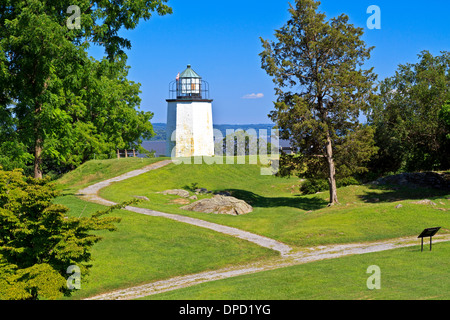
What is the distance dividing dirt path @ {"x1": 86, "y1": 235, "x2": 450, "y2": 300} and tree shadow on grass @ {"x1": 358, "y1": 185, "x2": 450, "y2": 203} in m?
15.7

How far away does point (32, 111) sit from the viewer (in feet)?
75.2

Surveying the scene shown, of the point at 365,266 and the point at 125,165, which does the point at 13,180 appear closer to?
the point at 365,266

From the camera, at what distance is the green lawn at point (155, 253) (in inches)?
805

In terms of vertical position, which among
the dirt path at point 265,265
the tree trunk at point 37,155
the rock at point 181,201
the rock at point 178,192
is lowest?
the dirt path at point 265,265

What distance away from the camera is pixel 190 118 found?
178 ft

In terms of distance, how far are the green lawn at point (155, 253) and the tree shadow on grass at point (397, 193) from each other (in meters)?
19.9

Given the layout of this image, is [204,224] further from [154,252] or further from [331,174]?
[331,174]

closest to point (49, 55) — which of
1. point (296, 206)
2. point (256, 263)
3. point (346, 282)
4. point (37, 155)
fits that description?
point (37, 155)

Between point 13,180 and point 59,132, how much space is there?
9.12 metres

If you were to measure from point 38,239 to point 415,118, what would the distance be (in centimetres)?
4286

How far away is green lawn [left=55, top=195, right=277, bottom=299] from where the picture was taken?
20438 millimetres

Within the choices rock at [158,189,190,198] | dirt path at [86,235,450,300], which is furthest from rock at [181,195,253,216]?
dirt path at [86,235,450,300]

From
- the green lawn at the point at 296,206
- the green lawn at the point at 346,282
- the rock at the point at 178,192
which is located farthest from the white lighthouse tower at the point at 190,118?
the green lawn at the point at 346,282

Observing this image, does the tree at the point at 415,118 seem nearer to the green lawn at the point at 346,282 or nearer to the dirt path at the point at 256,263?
the dirt path at the point at 256,263
